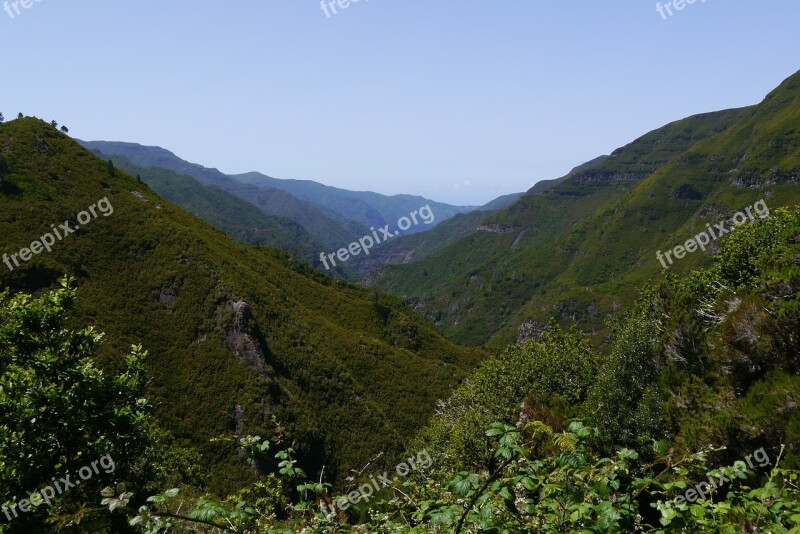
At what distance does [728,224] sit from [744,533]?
8424 inches

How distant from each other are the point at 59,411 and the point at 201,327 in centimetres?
5588

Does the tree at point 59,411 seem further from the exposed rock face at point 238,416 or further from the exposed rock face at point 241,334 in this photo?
the exposed rock face at point 241,334

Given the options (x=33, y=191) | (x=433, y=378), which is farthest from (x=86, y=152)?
(x=433, y=378)

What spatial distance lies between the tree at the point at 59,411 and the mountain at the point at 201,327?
37.3 m

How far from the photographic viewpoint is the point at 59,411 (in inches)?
365

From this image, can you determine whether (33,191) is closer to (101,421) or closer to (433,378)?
(433,378)

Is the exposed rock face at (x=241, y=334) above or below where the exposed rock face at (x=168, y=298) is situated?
below

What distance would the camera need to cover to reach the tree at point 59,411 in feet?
28.8

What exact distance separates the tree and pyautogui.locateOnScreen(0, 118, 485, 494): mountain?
37.3 meters

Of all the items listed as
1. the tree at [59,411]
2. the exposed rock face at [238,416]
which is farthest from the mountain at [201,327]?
the tree at [59,411]

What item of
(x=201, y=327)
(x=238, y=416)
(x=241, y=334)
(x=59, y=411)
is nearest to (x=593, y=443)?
(x=59, y=411)

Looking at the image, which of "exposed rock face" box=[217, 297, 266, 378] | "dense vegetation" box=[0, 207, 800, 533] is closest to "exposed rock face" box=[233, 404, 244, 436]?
"exposed rock face" box=[217, 297, 266, 378]

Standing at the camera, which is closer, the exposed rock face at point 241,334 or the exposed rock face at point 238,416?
the exposed rock face at point 238,416

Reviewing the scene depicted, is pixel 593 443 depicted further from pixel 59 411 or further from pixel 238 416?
pixel 238 416
